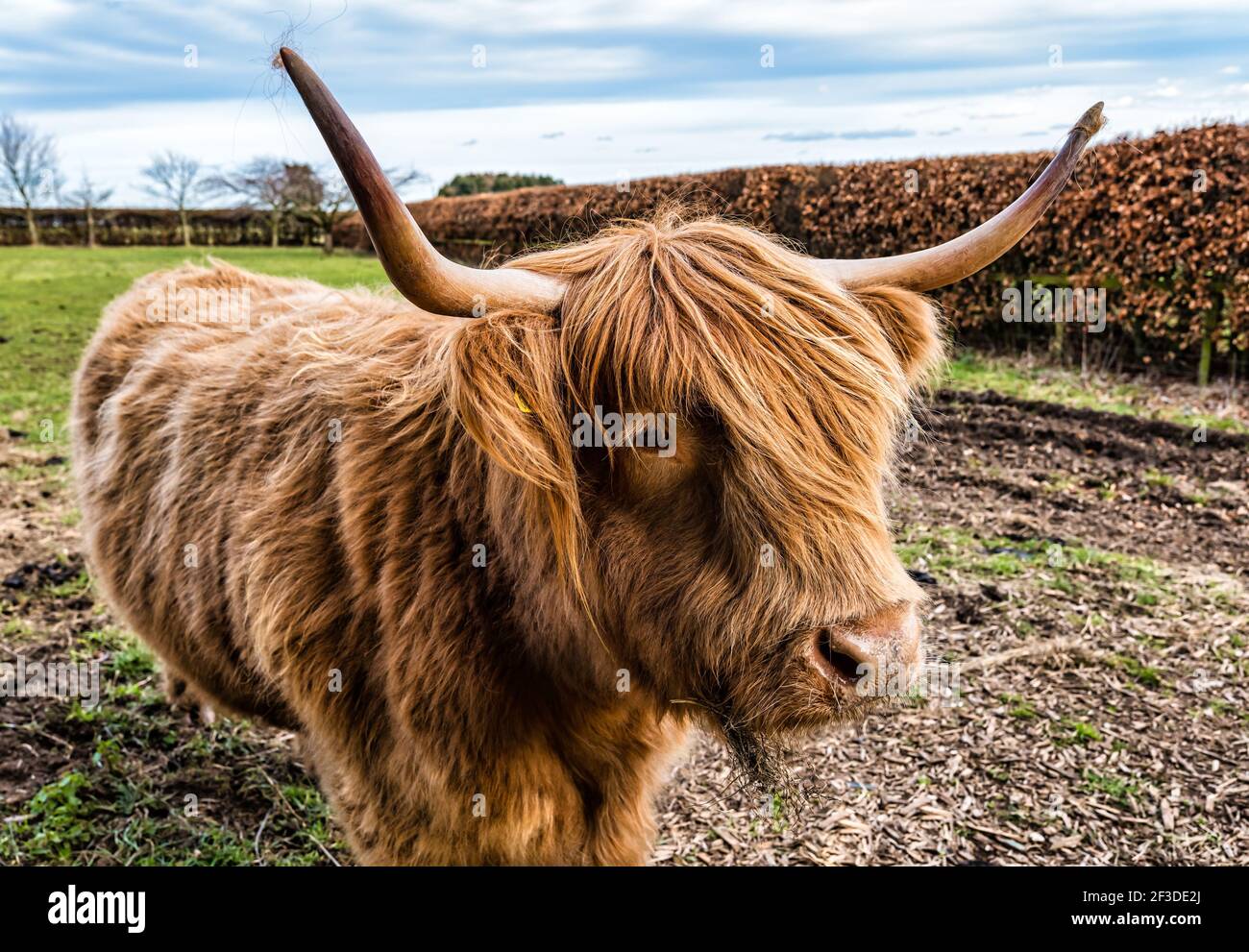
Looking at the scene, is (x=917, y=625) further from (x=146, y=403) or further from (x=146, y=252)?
(x=146, y=252)

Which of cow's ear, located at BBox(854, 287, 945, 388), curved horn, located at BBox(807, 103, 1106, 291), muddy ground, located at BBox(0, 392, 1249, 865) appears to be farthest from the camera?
muddy ground, located at BBox(0, 392, 1249, 865)

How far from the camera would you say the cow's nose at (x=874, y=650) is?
5.31 feet

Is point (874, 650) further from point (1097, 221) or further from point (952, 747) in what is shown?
point (1097, 221)

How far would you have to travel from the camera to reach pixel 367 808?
2.42 metres

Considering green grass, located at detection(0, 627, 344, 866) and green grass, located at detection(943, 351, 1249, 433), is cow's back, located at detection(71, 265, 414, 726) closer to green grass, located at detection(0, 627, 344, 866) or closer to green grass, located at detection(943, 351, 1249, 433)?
green grass, located at detection(0, 627, 344, 866)

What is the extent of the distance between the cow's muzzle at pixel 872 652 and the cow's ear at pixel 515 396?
1.99 feet

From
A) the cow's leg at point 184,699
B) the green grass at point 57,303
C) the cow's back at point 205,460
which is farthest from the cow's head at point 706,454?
the cow's leg at point 184,699

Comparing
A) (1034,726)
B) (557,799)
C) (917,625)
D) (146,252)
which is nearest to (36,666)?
(557,799)

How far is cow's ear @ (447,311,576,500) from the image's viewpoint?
1.70 meters

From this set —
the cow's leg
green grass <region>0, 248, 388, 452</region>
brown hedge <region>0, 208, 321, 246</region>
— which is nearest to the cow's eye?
green grass <region>0, 248, 388, 452</region>

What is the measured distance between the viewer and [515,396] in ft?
5.73

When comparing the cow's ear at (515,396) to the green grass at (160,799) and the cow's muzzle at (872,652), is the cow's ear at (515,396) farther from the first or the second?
the green grass at (160,799)

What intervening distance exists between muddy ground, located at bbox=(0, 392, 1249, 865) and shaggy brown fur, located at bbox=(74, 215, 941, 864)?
0.48 meters

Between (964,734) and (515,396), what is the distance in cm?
288
